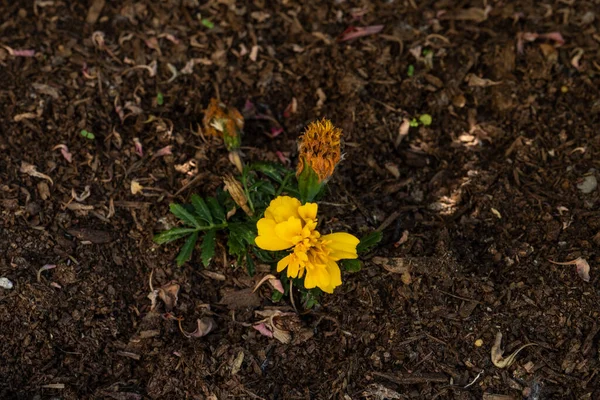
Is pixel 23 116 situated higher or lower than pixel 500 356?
higher

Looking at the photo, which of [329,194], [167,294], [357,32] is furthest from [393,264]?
[357,32]

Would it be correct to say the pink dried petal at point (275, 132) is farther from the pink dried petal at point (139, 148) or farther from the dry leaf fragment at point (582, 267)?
the dry leaf fragment at point (582, 267)

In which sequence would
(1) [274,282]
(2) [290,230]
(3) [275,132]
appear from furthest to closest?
1. (3) [275,132]
2. (1) [274,282]
3. (2) [290,230]

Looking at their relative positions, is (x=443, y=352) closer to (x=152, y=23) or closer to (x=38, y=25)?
(x=152, y=23)

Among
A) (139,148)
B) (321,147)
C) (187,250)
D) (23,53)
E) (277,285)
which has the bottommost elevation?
(277,285)

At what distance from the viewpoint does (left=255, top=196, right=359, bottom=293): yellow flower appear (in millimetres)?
2387

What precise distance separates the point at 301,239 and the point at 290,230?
5 centimetres

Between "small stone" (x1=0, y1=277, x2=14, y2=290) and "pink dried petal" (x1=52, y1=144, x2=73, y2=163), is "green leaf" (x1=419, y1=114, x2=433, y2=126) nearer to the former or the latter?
"pink dried petal" (x1=52, y1=144, x2=73, y2=163)

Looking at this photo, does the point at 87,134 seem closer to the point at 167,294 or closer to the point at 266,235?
the point at 167,294

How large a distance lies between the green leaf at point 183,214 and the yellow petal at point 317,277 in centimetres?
67

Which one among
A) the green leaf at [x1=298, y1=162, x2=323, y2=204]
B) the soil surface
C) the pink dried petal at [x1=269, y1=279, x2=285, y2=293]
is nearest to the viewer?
the green leaf at [x1=298, y1=162, x2=323, y2=204]

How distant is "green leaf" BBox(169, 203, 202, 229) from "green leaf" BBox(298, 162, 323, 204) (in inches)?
A: 20.0

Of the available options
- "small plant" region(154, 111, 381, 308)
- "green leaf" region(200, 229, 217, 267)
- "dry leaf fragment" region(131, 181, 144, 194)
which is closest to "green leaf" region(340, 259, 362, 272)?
"small plant" region(154, 111, 381, 308)

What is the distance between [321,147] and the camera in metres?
2.52
